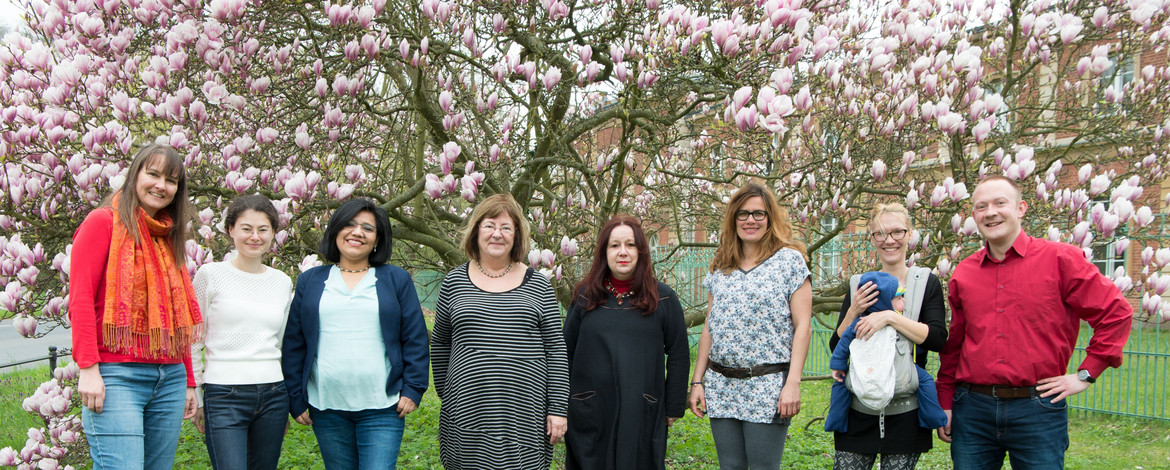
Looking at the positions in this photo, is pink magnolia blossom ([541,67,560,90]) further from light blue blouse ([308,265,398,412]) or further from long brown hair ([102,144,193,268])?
long brown hair ([102,144,193,268])

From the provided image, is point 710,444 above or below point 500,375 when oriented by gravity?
below

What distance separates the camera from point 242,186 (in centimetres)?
313

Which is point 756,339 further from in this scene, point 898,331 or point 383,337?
point 383,337

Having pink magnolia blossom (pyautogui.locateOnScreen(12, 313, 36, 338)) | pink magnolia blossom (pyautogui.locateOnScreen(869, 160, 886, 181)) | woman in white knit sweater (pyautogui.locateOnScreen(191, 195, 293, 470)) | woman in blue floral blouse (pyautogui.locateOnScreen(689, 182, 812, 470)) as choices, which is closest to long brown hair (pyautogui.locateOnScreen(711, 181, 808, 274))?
woman in blue floral blouse (pyautogui.locateOnScreen(689, 182, 812, 470))

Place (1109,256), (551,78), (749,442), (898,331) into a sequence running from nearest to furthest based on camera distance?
(898,331), (749,442), (551,78), (1109,256)

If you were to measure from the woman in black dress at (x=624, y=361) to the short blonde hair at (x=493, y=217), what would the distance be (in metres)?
0.32

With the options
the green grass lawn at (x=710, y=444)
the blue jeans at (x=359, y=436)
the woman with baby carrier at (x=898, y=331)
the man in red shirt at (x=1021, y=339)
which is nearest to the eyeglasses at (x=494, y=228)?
the blue jeans at (x=359, y=436)

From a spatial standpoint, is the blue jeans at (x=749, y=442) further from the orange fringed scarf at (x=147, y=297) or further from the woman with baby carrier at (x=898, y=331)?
the orange fringed scarf at (x=147, y=297)

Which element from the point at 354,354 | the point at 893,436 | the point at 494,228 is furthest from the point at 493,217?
the point at 893,436

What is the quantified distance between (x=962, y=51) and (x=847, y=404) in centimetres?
200

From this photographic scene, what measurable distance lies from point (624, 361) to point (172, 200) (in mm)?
1795

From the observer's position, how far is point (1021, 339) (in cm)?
256

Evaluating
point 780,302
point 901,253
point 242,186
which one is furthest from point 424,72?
point 901,253

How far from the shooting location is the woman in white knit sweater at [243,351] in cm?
256
